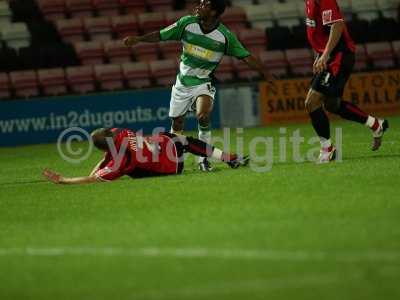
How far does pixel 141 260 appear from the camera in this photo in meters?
7.12

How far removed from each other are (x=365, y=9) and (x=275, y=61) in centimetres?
361

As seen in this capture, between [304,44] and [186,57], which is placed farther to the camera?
[304,44]

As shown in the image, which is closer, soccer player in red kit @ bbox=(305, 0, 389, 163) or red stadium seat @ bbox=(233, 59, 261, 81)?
soccer player in red kit @ bbox=(305, 0, 389, 163)

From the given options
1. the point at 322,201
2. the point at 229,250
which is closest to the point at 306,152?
the point at 322,201

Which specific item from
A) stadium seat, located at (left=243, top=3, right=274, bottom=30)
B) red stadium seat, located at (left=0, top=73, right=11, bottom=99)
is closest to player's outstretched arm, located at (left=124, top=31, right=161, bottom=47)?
red stadium seat, located at (left=0, top=73, right=11, bottom=99)

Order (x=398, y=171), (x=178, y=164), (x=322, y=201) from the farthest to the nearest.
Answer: (x=178, y=164) → (x=398, y=171) → (x=322, y=201)

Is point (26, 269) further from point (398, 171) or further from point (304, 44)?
point (304, 44)

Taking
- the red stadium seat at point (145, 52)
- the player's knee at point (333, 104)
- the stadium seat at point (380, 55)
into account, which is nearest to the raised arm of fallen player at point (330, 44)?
the player's knee at point (333, 104)

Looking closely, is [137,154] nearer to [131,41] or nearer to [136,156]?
[136,156]

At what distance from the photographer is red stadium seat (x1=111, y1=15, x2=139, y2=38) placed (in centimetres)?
2359

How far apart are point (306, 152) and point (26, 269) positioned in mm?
8413

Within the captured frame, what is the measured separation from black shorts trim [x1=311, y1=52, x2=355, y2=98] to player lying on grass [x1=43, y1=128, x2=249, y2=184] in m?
1.51

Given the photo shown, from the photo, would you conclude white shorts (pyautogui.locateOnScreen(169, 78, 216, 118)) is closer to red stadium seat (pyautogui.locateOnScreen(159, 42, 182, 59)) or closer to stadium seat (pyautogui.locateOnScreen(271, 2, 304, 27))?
red stadium seat (pyautogui.locateOnScreen(159, 42, 182, 59))

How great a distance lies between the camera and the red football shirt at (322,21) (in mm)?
12688
